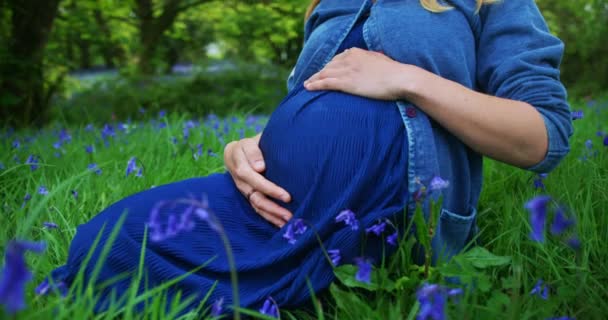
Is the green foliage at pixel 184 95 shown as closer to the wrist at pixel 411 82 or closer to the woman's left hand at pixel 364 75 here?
the woman's left hand at pixel 364 75

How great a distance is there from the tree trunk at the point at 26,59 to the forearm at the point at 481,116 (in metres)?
5.67

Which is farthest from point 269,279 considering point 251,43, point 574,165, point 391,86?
point 251,43

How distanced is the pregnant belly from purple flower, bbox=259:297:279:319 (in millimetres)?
280

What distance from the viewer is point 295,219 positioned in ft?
3.85

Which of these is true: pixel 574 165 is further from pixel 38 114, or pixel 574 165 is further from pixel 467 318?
pixel 38 114

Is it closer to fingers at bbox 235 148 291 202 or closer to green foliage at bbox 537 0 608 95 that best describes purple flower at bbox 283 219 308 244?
fingers at bbox 235 148 291 202

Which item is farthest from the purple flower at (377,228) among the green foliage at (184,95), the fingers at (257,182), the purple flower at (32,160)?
the green foliage at (184,95)

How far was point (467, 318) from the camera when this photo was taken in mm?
892

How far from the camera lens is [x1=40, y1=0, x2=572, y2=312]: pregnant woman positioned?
1173 mm

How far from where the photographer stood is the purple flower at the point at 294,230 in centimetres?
115

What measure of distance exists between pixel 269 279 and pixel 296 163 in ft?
1.02

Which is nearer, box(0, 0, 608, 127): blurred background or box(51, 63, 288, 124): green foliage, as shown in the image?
box(0, 0, 608, 127): blurred background

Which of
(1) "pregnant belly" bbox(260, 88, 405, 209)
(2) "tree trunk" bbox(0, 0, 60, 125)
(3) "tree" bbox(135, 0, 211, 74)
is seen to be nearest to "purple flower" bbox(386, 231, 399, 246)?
(1) "pregnant belly" bbox(260, 88, 405, 209)

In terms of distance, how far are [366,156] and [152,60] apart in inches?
422
